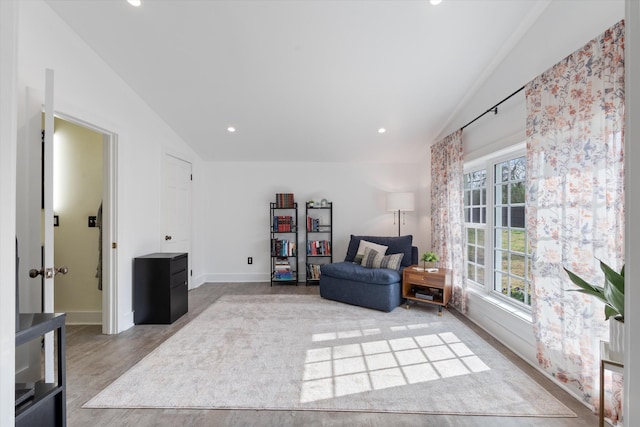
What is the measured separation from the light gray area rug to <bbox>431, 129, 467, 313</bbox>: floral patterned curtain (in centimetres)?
51

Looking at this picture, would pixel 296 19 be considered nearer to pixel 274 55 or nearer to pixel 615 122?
pixel 274 55

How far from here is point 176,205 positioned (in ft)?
13.3

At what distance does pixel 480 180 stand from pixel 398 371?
2.40 m

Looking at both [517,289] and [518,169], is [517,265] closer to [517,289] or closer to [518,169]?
[517,289]

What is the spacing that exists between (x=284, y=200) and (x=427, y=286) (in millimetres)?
2603

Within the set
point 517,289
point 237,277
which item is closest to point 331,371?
→ point 517,289

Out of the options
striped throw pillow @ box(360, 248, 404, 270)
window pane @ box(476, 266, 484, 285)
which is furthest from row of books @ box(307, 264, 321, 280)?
window pane @ box(476, 266, 484, 285)

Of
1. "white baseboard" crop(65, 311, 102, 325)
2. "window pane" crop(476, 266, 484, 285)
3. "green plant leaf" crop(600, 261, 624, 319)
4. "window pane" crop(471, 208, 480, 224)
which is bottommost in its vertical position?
"white baseboard" crop(65, 311, 102, 325)

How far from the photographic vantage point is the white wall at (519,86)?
5.86 ft

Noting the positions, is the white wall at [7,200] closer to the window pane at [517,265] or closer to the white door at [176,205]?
the white door at [176,205]

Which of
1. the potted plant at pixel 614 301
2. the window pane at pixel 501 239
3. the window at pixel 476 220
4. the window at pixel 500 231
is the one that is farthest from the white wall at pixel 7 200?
the window at pixel 476 220

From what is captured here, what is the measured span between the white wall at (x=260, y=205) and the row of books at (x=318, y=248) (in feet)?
0.74

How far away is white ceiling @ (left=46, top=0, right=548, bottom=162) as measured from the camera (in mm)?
2172

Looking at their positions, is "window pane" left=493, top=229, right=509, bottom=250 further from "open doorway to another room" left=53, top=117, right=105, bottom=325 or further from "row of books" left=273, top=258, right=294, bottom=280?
"open doorway to another room" left=53, top=117, right=105, bottom=325
